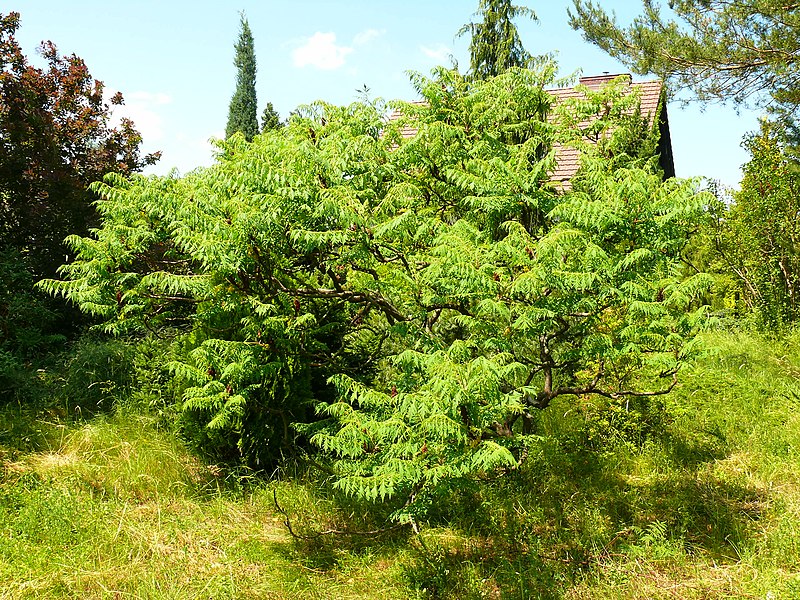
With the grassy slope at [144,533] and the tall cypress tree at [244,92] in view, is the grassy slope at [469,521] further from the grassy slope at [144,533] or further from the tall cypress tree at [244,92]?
the tall cypress tree at [244,92]

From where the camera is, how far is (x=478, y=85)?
565 cm

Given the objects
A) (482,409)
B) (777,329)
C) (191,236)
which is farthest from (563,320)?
(777,329)

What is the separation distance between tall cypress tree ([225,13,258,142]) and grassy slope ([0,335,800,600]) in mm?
22040

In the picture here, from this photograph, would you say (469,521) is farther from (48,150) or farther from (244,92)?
(244,92)

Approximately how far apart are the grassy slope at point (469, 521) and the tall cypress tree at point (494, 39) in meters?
8.20

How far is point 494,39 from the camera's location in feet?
43.0

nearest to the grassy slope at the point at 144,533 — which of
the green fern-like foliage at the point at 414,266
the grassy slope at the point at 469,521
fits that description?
the grassy slope at the point at 469,521

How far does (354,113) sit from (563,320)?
7.78 ft

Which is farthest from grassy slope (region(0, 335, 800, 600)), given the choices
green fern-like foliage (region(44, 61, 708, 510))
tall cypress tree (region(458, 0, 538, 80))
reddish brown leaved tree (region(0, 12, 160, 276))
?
tall cypress tree (region(458, 0, 538, 80))

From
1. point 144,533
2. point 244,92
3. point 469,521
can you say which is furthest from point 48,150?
point 244,92

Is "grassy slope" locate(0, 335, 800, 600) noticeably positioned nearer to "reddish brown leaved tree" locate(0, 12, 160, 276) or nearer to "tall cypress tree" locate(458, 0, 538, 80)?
"reddish brown leaved tree" locate(0, 12, 160, 276)

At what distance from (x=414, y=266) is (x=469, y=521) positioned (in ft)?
7.17

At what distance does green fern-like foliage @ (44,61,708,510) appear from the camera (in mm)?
4094

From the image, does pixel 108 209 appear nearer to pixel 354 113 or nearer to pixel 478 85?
pixel 354 113
